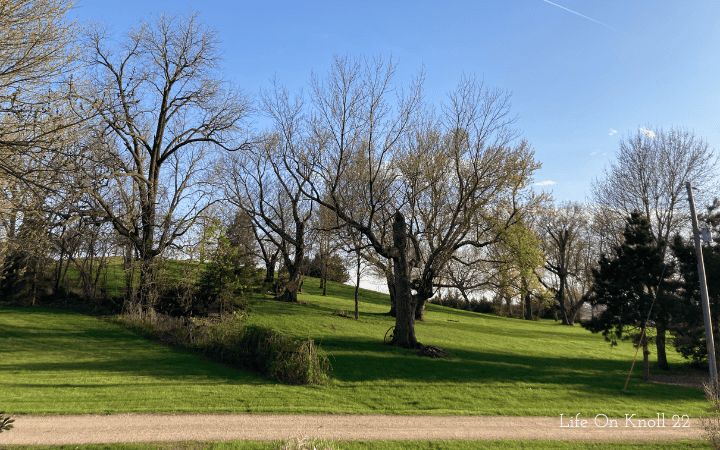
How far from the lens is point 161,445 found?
748 cm

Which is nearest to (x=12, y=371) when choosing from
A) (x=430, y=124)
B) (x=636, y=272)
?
(x=430, y=124)

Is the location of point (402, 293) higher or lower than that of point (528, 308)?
higher

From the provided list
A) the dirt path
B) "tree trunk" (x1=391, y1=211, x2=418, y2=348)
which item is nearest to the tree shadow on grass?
"tree trunk" (x1=391, y1=211, x2=418, y2=348)

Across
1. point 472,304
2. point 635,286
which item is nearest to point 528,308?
point 472,304

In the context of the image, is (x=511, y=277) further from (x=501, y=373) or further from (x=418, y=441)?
(x=418, y=441)

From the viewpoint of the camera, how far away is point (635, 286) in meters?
18.1

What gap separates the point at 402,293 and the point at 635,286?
10.5 m

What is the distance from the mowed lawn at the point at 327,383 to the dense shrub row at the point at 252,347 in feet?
1.88

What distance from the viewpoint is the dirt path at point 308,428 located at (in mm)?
8000

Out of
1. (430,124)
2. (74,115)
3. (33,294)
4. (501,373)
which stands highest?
(430,124)

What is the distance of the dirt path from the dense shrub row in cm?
A: 347

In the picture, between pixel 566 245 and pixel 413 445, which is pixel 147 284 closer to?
pixel 413 445

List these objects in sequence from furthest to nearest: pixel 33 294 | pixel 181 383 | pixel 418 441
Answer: pixel 33 294
pixel 181 383
pixel 418 441

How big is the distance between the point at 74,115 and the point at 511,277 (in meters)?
24.9
